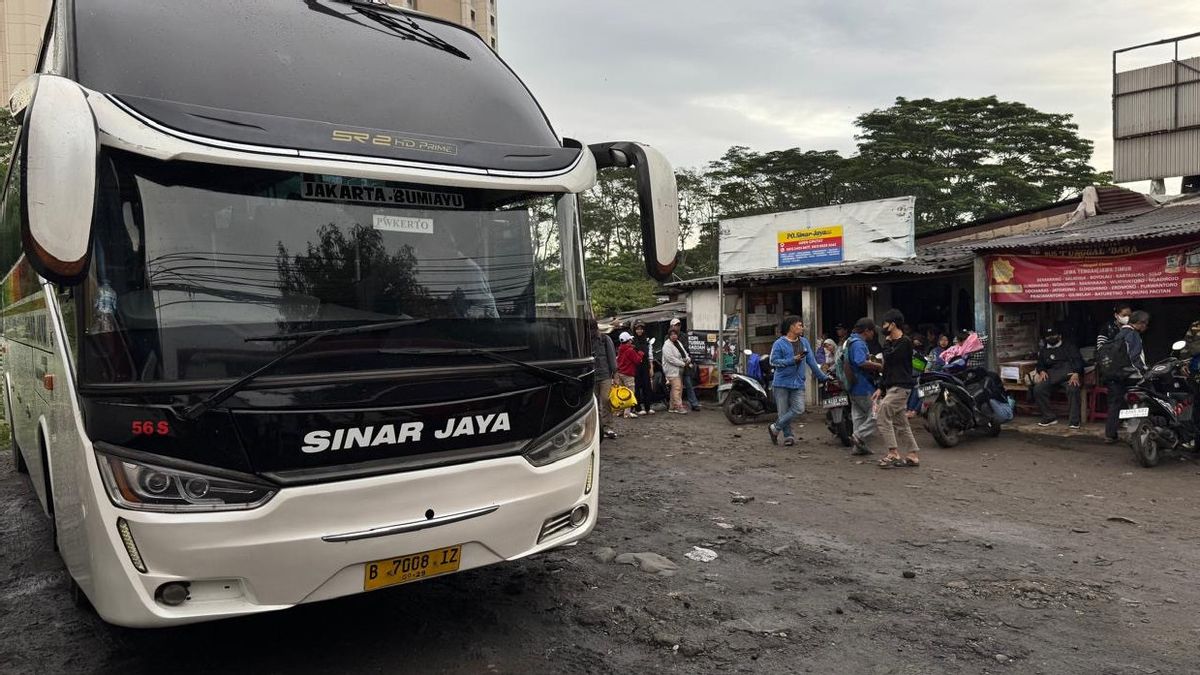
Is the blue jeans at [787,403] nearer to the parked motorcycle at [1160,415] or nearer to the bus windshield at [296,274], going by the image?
the parked motorcycle at [1160,415]

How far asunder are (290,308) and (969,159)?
33008 millimetres

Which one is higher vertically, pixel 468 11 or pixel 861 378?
pixel 468 11

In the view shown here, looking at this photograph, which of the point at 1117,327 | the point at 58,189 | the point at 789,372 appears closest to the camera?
the point at 58,189

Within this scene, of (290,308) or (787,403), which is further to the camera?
(787,403)

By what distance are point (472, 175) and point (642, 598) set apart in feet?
8.62

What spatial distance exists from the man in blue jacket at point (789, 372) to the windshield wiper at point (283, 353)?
7474 millimetres

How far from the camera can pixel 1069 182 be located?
101 feet

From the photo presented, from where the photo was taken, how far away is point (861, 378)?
9398mm

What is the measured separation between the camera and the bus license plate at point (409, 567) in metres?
3.52

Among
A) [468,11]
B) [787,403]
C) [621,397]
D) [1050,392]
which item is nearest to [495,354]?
[787,403]

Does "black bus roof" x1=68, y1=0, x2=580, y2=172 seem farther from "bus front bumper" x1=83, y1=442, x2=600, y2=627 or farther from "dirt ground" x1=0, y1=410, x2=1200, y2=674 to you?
"dirt ground" x1=0, y1=410, x2=1200, y2=674

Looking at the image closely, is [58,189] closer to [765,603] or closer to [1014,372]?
[765,603]

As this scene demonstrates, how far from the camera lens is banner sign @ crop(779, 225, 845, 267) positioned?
44.1ft

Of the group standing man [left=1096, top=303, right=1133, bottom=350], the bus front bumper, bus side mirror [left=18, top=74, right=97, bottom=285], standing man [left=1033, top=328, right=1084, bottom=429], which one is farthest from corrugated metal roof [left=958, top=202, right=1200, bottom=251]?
bus side mirror [left=18, top=74, right=97, bottom=285]
